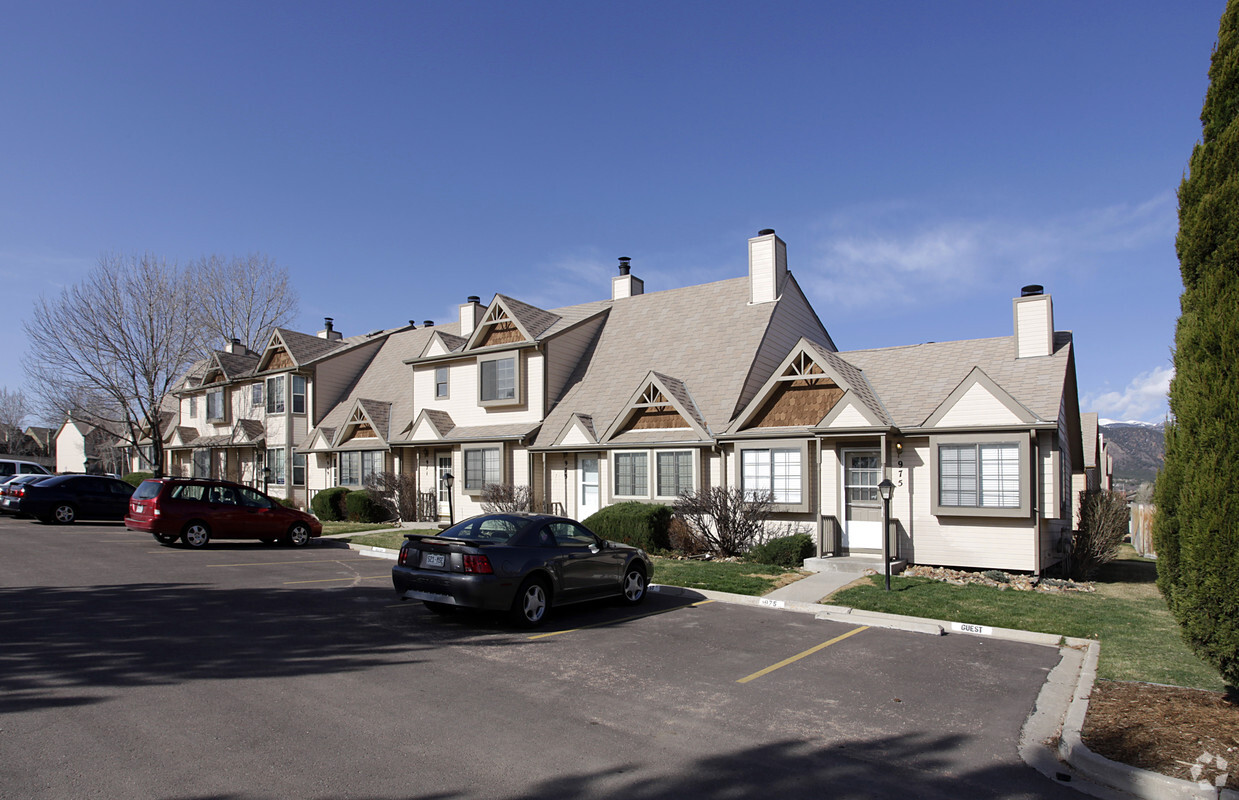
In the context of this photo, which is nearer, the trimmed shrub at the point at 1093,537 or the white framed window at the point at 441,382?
the trimmed shrub at the point at 1093,537

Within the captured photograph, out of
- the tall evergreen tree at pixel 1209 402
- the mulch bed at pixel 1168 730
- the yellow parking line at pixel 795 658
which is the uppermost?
the tall evergreen tree at pixel 1209 402

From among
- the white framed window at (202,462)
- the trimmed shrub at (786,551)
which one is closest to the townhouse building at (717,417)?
the trimmed shrub at (786,551)

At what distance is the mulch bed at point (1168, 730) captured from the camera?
211 inches

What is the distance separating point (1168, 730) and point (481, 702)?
18.6ft

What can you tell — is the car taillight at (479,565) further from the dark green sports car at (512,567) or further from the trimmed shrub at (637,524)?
the trimmed shrub at (637,524)

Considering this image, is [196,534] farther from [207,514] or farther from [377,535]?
[377,535]

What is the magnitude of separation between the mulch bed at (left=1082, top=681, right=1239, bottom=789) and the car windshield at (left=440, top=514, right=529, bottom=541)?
6.84 metres

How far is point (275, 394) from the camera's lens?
34.2m

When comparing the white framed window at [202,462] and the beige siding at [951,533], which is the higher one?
the white framed window at [202,462]

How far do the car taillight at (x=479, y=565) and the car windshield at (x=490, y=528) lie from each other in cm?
69

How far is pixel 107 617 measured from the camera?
9.52 metres

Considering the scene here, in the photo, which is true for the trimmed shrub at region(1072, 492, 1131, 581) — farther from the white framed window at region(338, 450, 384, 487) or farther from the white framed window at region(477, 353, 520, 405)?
the white framed window at region(338, 450, 384, 487)

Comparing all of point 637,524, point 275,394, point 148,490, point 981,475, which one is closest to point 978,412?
point 981,475

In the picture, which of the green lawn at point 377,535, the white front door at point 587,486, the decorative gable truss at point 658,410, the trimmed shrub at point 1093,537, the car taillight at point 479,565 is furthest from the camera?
the white front door at point 587,486
